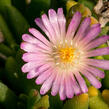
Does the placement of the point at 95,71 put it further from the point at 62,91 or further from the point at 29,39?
the point at 29,39

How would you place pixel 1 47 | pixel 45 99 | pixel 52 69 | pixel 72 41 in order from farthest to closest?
pixel 1 47, pixel 72 41, pixel 52 69, pixel 45 99

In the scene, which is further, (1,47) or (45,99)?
(1,47)

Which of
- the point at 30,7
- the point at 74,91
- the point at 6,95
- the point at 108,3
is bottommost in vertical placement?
the point at 74,91

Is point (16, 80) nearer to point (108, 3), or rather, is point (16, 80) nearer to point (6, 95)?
point (6, 95)

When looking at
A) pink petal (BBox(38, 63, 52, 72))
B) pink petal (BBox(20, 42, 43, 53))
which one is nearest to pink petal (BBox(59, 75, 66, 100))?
pink petal (BBox(38, 63, 52, 72))

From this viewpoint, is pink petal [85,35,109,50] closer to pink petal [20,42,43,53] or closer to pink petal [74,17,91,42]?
pink petal [74,17,91,42]

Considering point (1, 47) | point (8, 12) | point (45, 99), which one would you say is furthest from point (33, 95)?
point (8, 12)

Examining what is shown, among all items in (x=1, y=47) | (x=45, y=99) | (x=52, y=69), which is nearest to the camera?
(x=45, y=99)
